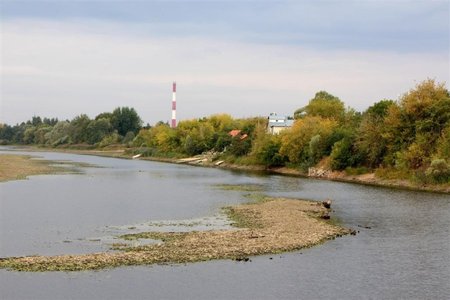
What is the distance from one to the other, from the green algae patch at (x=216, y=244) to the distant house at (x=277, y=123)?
274 feet

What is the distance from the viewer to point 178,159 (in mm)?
134750

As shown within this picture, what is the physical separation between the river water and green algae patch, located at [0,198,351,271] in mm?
794

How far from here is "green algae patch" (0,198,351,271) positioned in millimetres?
25594

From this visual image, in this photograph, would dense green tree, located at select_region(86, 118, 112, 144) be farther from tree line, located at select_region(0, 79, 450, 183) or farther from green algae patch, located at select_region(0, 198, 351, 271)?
green algae patch, located at select_region(0, 198, 351, 271)

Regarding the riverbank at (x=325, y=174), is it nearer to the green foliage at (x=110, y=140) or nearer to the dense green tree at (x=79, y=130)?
the green foliage at (x=110, y=140)

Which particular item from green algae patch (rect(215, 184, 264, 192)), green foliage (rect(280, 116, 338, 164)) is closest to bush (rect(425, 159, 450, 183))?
green algae patch (rect(215, 184, 264, 192))

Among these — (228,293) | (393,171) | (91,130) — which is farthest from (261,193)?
(91,130)

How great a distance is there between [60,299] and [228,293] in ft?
20.9

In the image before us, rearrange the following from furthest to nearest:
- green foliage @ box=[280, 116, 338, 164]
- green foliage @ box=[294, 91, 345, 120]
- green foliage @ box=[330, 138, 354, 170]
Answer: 1. green foliage @ box=[294, 91, 345, 120]
2. green foliage @ box=[280, 116, 338, 164]
3. green foliage @ box=[330, 138, 354, 170]

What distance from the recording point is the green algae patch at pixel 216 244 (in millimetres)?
25594

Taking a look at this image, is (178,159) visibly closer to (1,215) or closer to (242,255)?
(1,215)

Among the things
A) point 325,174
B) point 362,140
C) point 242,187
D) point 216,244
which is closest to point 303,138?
point 325,174

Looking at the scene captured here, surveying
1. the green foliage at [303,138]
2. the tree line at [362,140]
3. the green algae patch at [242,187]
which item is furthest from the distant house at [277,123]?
the green algae patch at [242,187]

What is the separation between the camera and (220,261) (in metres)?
26.9
